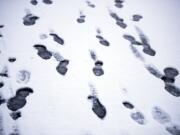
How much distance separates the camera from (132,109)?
1.13m

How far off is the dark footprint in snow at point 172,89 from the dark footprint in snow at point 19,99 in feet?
2.27

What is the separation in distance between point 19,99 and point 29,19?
0.65 m

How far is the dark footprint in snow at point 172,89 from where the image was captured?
121 cm

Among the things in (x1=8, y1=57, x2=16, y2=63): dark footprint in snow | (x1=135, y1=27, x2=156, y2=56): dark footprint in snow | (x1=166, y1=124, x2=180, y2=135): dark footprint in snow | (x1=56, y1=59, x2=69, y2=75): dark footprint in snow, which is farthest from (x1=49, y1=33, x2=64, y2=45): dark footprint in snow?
(x1=166, y1=124, x2=180, y2=135): dark footprint in snow

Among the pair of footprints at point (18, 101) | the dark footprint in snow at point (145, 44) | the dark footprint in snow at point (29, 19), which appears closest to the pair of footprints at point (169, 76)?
the dark footprint in snow at point (145, 44)

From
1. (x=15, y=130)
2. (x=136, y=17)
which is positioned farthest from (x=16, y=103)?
(x=136, y=17)

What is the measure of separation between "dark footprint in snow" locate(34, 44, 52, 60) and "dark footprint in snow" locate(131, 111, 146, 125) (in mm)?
560

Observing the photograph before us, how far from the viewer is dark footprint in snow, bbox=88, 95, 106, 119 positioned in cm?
109

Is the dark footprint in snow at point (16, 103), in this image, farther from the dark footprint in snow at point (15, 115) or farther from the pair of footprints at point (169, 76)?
the pair of footprints at point (169, 76)

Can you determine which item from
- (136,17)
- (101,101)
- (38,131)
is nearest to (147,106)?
(101,101)

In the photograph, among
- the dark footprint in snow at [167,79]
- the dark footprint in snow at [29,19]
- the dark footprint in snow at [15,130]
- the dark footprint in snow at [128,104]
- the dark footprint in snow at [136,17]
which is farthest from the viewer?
the dark footprint in snow at [136,17]

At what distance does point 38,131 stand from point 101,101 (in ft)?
1.06

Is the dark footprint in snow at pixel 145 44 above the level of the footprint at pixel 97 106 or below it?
above

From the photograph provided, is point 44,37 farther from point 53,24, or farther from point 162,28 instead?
point 162,28
